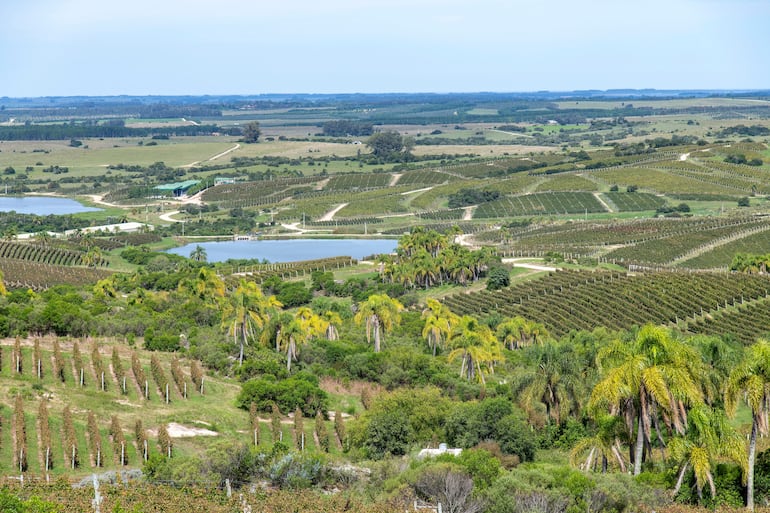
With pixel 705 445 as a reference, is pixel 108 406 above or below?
below

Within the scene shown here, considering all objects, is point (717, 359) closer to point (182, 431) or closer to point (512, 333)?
point (512, 333)

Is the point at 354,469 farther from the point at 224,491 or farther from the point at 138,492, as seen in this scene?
the point at 138,492

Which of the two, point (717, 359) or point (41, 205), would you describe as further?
point (41, 205)

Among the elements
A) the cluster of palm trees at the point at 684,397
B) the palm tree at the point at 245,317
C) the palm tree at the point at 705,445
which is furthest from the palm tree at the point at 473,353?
the palm tree at the point at 705,445

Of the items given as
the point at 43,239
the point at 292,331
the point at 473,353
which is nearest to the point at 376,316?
the point at 292,331

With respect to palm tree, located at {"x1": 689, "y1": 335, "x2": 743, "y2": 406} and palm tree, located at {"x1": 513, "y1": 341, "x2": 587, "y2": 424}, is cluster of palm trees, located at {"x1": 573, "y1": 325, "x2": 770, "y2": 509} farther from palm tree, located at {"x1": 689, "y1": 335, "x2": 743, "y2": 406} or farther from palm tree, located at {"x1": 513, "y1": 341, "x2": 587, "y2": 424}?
palm tree, located at {"x1": 513, "y1": 341, "x2": 587, "y2": 424}

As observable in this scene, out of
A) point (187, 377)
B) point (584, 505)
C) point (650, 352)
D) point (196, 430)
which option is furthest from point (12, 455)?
point (650, 352)

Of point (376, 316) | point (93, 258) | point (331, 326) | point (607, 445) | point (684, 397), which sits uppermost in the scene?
point (684, 397)

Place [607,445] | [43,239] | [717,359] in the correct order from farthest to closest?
[43,239], [717,359], [607,445]

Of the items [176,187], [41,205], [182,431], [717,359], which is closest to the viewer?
[182,431]
